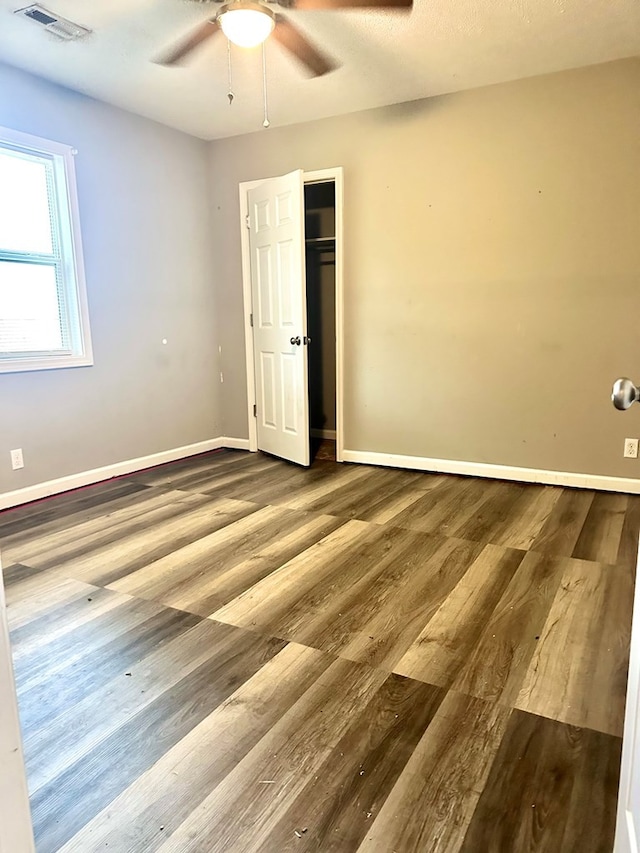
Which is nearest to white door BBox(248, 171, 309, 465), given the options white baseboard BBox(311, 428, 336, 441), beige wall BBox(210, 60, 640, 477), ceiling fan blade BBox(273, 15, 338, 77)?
beige wall BBox(210, 60, 640, 477)

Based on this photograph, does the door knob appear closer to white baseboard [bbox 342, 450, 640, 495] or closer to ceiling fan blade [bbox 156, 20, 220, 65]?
ceiling fan blade [bbox 156, 20, 220, 65]

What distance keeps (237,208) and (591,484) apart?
348 cm

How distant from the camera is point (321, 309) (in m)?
5.35

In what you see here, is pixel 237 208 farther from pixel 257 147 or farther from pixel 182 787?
pixel 182 787

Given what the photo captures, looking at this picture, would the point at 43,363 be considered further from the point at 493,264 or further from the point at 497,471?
the point at 497,471

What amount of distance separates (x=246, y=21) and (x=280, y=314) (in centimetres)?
219

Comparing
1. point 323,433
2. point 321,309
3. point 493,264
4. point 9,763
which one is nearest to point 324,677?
point 9,763

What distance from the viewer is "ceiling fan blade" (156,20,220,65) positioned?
2643mm

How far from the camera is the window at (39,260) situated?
3248 millimetres

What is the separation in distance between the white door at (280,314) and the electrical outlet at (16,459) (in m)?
1.89

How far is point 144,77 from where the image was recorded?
3.30m

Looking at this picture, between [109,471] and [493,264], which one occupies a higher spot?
[493,264]

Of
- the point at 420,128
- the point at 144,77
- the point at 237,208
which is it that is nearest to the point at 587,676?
the point at 420,128

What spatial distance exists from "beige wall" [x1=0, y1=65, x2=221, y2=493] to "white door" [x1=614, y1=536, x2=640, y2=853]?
3406 millimetres
